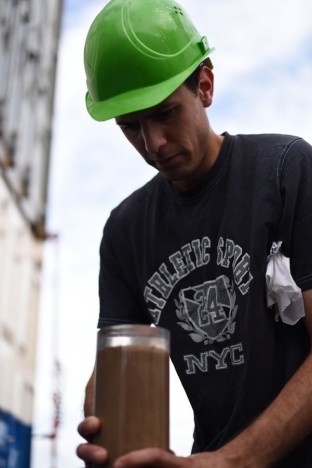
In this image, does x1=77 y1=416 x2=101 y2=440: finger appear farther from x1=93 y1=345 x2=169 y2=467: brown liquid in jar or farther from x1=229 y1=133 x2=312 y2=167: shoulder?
x1=229 y1=133 x2=312 y2=167: shoulder

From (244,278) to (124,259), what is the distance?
579 millimetres

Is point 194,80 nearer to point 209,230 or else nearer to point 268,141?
point 268,141

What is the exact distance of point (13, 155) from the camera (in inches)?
564

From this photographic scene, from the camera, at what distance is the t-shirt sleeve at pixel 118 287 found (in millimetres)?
2764

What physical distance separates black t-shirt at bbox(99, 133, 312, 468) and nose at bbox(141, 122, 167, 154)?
0.84ft

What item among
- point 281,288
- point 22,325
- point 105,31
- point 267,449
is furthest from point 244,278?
point 22,325

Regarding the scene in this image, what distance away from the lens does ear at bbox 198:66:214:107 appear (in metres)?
2.58

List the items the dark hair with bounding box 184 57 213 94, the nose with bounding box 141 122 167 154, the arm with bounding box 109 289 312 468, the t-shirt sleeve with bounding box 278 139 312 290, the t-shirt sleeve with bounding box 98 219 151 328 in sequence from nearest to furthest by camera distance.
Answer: the arm with bounding box 109 289 312 468
the t-shirt sleeve with bounding box 278 139 312 290
the nose with bounding box 141 122 167 154
the dark hair with bounding box 184 57 213 94
the t-shirt sleeve with bounding box 98 219 151 328

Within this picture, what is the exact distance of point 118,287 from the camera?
281 cm

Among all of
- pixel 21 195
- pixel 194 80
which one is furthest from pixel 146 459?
pixel 21 195

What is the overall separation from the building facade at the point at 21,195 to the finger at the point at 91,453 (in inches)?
421

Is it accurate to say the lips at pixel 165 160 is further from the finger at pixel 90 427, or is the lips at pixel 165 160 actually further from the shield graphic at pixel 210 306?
the finger at pixel 90 427

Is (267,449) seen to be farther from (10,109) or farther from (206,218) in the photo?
(10,109)

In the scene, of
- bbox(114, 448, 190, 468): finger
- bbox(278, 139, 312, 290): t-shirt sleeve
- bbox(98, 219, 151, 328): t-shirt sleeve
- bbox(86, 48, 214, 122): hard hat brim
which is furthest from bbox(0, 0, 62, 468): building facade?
bbox(114, 448, 190, 468): finger
